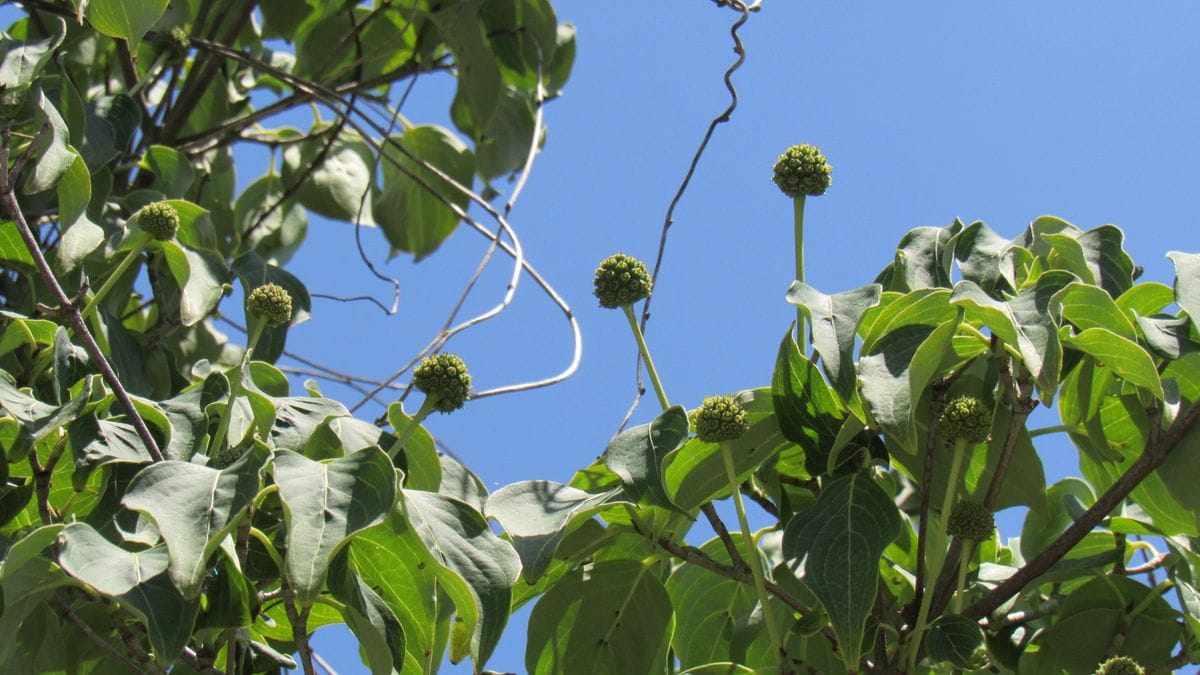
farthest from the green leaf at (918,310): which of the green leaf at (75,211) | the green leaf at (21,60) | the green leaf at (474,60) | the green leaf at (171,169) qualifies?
the green leaf at (474,60)

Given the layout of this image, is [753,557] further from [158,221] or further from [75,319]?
[158,221]

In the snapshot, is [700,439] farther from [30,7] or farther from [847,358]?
[30,7]

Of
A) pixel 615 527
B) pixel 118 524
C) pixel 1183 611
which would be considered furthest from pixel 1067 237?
pixel 118 524

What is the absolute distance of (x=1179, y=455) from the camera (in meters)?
1.32

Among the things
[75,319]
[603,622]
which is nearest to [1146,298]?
[603,622]

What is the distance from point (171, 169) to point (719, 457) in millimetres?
1311

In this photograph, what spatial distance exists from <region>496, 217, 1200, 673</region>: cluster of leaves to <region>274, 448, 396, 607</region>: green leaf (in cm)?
18

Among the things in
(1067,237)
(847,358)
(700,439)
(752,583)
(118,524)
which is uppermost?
(1067,237)

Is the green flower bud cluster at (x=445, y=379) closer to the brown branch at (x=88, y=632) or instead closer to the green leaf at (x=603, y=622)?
the green leaf at (x=603, y=622)

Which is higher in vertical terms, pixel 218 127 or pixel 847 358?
pixel 218 127

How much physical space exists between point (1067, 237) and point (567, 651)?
2.38 ft

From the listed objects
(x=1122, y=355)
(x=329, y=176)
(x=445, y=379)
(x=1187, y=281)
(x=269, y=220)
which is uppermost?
(x=329, y=176)

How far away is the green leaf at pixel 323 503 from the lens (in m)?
1.15

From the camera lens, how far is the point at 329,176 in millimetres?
3053
